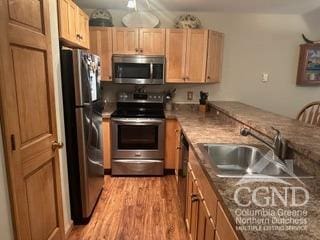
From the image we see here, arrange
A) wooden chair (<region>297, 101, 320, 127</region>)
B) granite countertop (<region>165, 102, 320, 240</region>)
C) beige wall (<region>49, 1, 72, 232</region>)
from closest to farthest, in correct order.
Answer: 1. granite countertop (<region>165, 102, 320, 240</region>)
2. beige wall (<region>49, 1, 72, 232</region>)
3. wooden chair (<region>297, 101, 320, 127</region>)

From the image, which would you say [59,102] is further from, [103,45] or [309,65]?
[309,65]

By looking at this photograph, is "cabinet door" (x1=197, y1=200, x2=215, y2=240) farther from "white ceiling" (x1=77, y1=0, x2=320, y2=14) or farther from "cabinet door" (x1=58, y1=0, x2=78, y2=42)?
"white ceiling" (x1=77, y1=0, x2=320, y2=14)

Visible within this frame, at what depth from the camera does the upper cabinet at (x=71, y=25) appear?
6.71ft

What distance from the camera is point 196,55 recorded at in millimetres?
3447

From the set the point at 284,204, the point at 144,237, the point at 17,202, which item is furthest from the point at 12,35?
the point at 144,237

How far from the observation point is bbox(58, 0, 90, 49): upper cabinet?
6.71 feet

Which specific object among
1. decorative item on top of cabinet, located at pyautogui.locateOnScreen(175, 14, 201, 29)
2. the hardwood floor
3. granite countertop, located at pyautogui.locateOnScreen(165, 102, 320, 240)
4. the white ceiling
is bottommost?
the hardwood floor

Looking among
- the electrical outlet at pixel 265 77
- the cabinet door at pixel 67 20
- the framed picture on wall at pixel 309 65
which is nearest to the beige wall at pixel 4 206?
the cabinet door at pixel 67 20

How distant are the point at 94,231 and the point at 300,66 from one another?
3744mm

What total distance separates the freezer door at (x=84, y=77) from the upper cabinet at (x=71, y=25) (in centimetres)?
24

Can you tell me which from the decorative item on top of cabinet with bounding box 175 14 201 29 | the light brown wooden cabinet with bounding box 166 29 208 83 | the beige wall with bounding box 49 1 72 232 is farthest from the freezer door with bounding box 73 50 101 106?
the decorative item on top of cabinet with bounding box 175 14 201 29

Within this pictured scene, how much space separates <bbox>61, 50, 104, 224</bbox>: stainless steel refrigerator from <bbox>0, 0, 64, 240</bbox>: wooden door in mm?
311

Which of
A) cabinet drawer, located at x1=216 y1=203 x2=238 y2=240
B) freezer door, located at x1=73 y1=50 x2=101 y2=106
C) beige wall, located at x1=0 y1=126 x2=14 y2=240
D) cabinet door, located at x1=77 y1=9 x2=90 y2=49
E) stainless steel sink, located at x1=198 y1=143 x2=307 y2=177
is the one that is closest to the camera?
cabinet drawer, located at x1=216 y1=203 x2=238 y2=240

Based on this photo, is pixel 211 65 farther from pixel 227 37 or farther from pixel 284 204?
pixel 284 204
